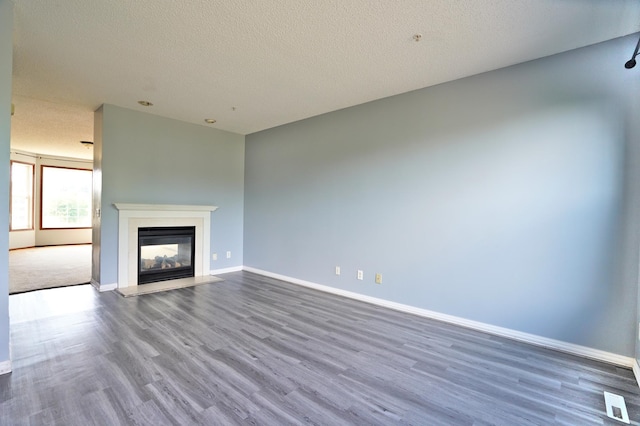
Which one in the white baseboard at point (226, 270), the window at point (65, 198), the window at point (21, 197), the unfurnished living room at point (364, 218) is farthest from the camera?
the window at point (65, 198)

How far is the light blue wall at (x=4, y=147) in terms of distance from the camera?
83.4 inches

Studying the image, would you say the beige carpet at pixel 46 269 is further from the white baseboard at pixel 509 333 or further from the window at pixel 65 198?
the white baseboard at pixel 509 333

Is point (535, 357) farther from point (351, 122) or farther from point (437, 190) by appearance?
point (351, 122)

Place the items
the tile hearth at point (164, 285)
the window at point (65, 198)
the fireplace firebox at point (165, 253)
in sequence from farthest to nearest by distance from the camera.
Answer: the window at point (65, 198), the fireplace firebox at point (165, 253), the tile hearth at point (164, 285)

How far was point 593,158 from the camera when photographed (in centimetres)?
259

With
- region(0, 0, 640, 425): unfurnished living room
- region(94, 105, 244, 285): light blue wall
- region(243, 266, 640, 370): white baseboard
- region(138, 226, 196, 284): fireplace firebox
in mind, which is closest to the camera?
region(0, 0, 640, 425): unfurnished living room

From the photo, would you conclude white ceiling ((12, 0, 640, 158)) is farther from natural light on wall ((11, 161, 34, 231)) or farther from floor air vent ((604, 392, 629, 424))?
natural light on wall ((11, 161, 34, 231))

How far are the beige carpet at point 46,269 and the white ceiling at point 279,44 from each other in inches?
106

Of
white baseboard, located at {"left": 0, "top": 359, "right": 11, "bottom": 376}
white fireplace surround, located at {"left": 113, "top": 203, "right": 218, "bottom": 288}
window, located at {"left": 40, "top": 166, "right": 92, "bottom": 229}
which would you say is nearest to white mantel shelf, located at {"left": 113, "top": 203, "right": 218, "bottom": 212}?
white fireplace surround, located at {"left": 113, "top": 203, "right": 218, "bottom": 288}

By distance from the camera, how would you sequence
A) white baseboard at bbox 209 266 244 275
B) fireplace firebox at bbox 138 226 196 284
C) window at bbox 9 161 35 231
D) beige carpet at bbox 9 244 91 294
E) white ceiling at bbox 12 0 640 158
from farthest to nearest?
window at bbox 9 161 35 231 < white baseboard at bbox 209 266 244 275 < fireplace firebox at bbox 138 226 196 284 < beige carpet at bbox 9 244 91 294 < white ceiling at bbox 12 0 640 158

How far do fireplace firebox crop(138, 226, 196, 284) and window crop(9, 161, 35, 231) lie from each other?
21.7 ft

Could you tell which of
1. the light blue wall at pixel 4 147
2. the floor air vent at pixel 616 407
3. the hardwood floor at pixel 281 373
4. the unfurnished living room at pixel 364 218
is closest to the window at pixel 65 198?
the unfurnished living room at pixel 364 218

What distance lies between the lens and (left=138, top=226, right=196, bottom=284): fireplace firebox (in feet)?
15.5

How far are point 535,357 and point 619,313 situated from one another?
75 cm
